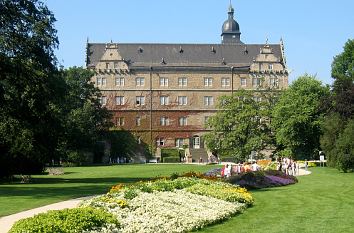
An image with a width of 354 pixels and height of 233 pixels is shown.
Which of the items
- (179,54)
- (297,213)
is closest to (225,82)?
(179,54)

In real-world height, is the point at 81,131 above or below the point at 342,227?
above

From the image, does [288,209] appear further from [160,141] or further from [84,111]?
[160,141]

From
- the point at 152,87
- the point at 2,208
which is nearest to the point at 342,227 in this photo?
the point at 2,208

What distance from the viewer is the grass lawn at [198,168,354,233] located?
543 inches

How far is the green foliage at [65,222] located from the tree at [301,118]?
49.9 meters

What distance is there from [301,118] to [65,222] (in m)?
51.6

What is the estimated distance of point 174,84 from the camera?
87188 millimetres

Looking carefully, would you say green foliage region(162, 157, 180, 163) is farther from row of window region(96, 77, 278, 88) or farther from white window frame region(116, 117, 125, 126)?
row of window region(96, 77, 278, 88)

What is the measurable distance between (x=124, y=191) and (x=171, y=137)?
71.2 metres

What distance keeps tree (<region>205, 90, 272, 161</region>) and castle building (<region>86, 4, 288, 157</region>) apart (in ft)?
47.7

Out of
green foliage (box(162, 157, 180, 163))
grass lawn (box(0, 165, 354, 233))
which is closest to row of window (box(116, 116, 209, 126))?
green foliage (box(162, 157, 180, 163))

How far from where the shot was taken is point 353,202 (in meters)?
19.6

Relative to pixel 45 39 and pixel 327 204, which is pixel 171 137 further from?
pixel 327 204

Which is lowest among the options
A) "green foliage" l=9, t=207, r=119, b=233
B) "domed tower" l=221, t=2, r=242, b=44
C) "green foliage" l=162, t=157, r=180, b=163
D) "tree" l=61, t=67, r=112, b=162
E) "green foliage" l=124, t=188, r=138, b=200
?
"green foliage" l=9, t=207, r=119, b=233
